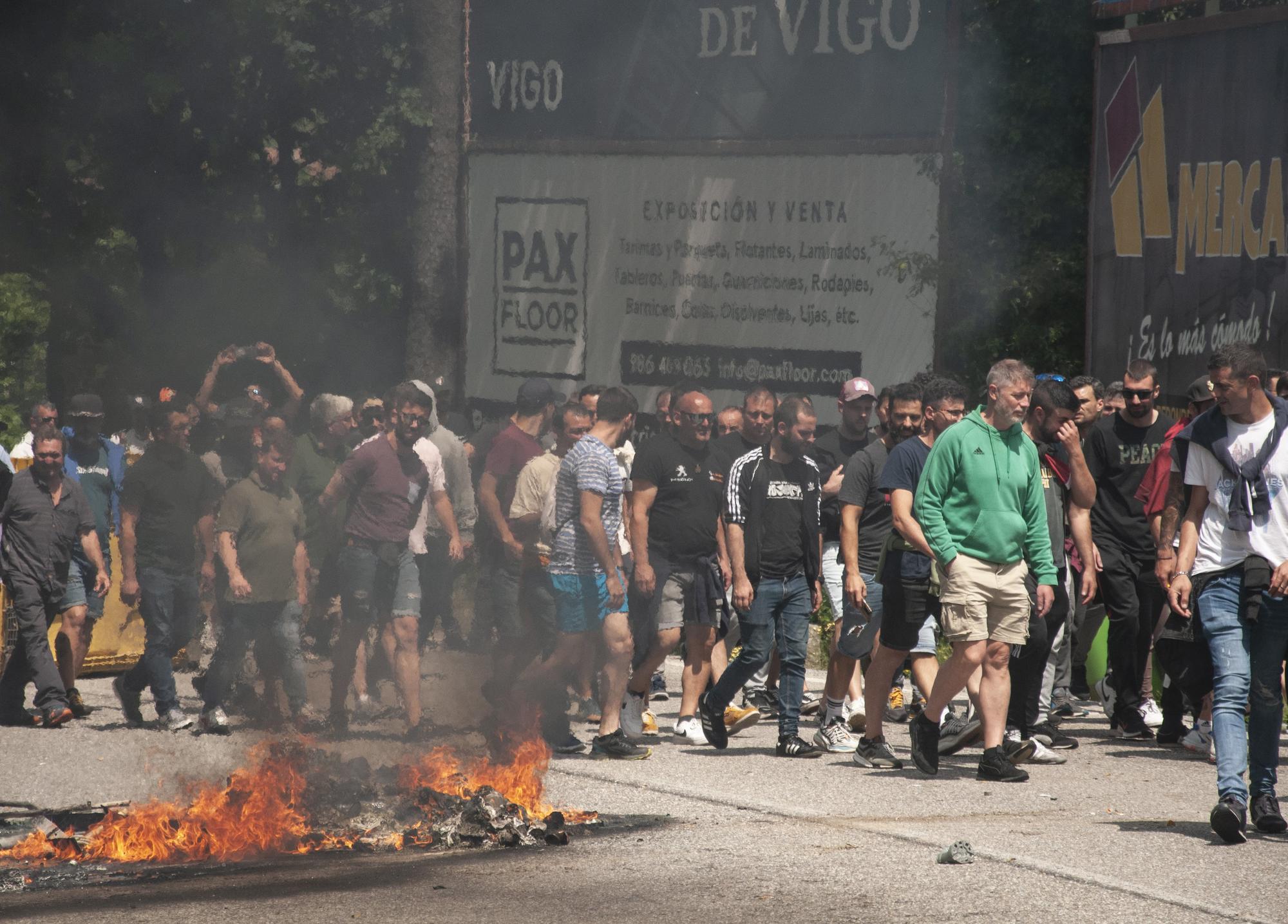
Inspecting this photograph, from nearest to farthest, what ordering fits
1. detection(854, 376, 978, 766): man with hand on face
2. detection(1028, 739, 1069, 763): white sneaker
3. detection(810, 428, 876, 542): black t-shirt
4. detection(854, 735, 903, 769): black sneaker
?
1. detection(854, 376, 978, 766): man with hand on face
2. detection(854, 735, 903, 769): black sneaker
3. detection(1028, 739, 1069, 763): white sneaker
4. detection(810, 428, 876, 542): black t-shirt

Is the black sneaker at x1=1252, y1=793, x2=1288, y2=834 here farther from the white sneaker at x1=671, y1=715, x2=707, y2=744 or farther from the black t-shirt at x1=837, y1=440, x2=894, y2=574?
the white sneaker at x1=671, y1=715, x2=707, y2=744

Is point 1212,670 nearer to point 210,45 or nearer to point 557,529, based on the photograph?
point 557,529

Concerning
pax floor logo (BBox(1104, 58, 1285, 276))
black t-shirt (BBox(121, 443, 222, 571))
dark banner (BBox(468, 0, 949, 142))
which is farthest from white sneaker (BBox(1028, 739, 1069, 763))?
dark banner (BBox(468, 0, 949, 142))

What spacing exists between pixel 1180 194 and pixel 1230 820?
22.1ft

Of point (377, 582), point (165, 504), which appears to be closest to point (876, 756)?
point (377, 582)

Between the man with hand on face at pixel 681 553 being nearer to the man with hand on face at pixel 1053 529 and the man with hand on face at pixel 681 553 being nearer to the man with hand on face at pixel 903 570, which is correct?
the man with hand on face at pixel 903 570

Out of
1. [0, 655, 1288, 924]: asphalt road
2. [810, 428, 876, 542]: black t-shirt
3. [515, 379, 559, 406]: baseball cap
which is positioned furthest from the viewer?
[810, 428, 876, 542]: black t-shirt

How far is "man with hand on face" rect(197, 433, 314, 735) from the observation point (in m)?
9.50

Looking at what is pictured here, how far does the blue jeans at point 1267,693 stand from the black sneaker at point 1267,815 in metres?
0.02

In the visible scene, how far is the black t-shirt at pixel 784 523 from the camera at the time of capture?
8.84 metres

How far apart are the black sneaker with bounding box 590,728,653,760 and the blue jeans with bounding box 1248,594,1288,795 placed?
295 centimetres

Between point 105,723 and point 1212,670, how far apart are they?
598 centimetres

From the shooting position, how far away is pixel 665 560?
9.44m

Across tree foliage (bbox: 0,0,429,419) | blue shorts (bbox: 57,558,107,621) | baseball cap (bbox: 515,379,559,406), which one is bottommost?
blue shorts (bbox: 57,558,107,621)
